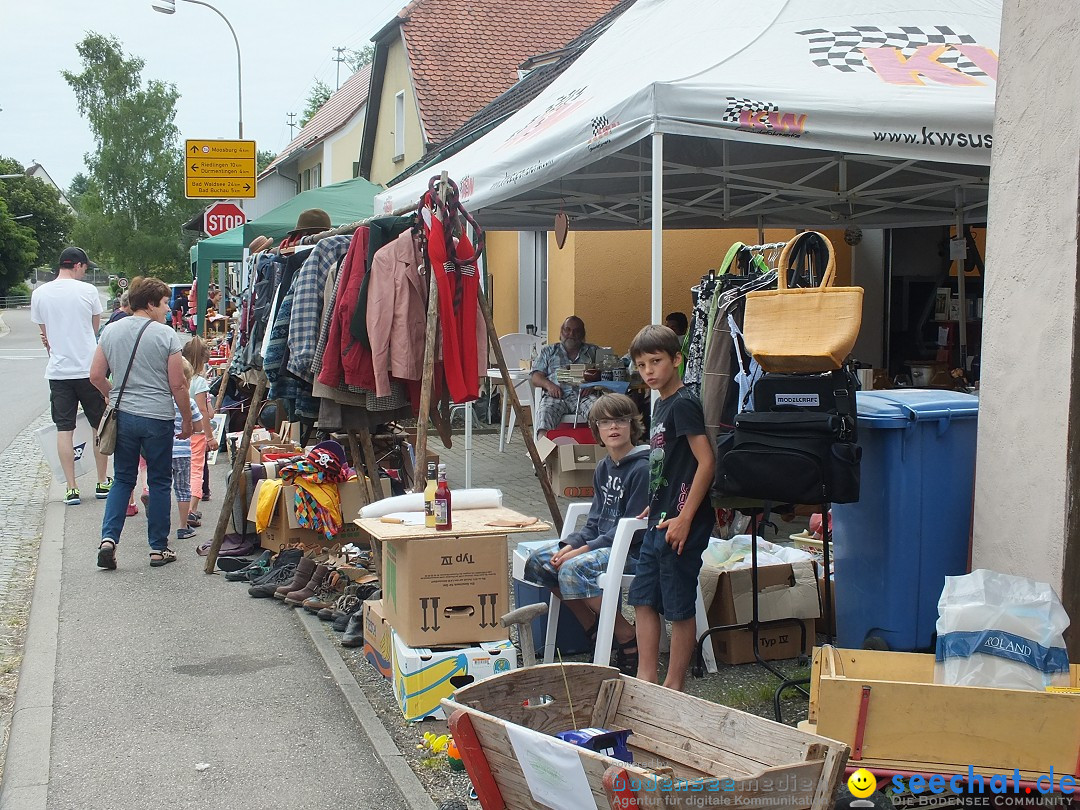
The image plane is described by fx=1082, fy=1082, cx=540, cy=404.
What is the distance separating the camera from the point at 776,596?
17.5 feet

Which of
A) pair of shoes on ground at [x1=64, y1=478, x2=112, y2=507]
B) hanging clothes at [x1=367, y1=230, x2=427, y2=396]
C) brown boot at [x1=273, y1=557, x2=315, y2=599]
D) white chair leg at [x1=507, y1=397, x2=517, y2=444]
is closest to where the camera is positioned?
hanging clothes at [x1=367, y1=230, x2=427, y2=396]

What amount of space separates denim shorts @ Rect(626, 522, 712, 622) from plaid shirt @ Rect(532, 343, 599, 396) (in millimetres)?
5439

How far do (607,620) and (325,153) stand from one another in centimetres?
3466

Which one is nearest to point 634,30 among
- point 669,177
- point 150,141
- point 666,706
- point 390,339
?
point 669,177

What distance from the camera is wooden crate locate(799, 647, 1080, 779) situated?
304cm

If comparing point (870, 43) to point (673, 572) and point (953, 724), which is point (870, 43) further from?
point (953, 724)

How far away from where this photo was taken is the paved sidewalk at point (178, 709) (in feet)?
13.6

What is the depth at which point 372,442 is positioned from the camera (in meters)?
7.50

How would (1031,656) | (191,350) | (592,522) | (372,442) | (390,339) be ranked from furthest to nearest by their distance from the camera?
(191,350) → (372,442) → (390,339) → (592,522) → (1031,656)

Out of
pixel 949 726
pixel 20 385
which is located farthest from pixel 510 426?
pixel 20 385

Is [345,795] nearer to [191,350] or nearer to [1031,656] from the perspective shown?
[1031,656]

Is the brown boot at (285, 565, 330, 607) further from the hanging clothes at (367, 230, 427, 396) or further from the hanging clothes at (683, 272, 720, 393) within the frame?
the hanging clothes at (683, 272, 720, 393)

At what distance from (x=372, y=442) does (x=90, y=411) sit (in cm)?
399

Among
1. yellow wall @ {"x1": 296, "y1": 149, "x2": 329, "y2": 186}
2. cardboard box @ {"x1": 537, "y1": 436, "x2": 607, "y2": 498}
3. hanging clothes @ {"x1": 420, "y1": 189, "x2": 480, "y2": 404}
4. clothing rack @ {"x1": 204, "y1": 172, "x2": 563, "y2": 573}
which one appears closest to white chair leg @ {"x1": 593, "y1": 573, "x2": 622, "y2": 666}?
clothing rack @ {"x1": 204, "y1": 172, "x2": 563, "y2": 573}
